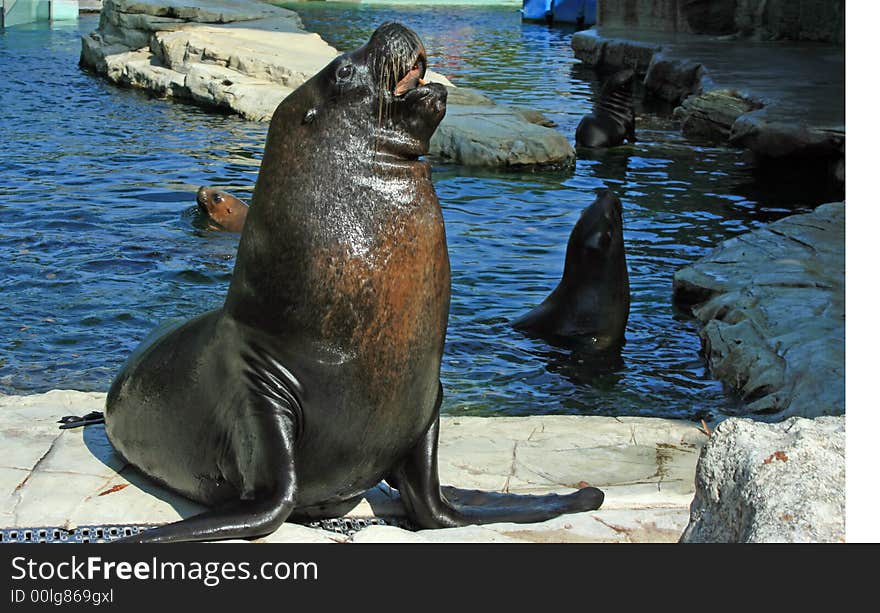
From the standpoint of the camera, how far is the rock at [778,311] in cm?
572

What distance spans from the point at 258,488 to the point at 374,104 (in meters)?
1.12

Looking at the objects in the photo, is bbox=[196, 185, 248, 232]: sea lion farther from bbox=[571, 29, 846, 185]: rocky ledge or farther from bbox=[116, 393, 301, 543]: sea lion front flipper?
bbox=[116, 393, 301, 543]: sea lion front flipper

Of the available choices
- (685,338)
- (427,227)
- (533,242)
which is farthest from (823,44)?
(427,227)

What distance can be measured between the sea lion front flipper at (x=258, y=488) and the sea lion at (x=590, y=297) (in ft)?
13.2

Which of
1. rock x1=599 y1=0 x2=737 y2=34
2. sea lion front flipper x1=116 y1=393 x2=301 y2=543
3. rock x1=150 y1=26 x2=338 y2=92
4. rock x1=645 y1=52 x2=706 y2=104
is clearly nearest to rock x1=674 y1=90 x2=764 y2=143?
rock x1=645 y1=52 x2=706 y2=104

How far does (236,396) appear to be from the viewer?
3.36m

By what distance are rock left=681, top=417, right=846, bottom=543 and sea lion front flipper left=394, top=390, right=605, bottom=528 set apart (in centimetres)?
73

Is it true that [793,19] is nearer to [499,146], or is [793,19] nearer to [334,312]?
[499,146]

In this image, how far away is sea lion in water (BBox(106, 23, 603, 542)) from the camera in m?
3.27

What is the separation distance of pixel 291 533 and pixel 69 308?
463 cm

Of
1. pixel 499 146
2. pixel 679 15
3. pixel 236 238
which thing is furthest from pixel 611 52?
pixel 236 238

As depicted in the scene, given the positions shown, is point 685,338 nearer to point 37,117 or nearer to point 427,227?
point 427,227

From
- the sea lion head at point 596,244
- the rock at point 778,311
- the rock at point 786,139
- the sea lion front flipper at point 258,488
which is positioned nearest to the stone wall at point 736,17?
the rock at point 786,139

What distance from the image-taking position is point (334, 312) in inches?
129
